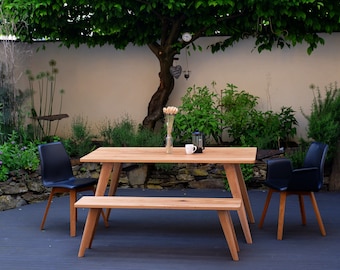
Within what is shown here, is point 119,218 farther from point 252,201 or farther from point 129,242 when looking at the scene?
point 252,201

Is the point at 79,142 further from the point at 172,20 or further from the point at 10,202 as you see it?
the point at 172,20

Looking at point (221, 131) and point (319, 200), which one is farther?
point (221, 131)

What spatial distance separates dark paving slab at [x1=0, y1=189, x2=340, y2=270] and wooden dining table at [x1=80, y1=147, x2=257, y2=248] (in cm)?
28

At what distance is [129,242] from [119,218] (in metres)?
0.94

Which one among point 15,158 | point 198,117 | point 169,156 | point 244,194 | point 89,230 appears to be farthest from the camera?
point 198,117

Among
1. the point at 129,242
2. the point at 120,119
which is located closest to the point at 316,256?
the point at 129,242

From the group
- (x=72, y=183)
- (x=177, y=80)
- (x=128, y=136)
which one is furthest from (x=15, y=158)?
(x=177, y=80)

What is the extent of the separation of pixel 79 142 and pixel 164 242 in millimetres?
3190

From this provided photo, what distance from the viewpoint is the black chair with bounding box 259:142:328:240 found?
572 centimetres

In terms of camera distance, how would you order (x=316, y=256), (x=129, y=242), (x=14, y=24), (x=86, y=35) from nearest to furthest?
(x=316, y=256) → (x=129, y=242) → (x=14, y=24) → (x=86, y=35)

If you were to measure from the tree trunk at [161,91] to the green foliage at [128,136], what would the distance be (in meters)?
0.19

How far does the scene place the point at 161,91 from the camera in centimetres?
866

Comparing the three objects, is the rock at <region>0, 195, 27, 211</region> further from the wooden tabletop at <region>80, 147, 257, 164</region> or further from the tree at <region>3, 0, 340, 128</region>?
the tree at <region>3, 0, 340, 128</region>

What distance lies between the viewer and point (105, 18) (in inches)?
327
